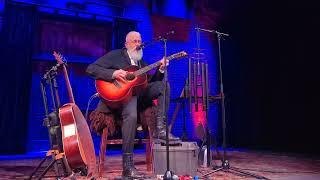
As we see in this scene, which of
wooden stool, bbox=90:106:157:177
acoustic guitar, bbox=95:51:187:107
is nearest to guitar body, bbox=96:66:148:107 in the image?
acoustic guitar, bbox=95:51:187:107

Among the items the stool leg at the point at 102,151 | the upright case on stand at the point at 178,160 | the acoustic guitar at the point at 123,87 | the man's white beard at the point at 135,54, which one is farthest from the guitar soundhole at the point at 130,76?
the upright case on stand at the point at 178,160

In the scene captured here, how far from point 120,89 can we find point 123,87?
4 cm

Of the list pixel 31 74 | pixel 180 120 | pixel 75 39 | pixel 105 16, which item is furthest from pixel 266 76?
pixel 31 74

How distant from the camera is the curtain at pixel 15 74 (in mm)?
5629

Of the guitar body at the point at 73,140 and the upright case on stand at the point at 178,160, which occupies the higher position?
the guitar body at the point at 73,140

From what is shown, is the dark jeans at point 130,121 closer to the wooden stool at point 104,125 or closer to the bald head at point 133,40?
the wooden stool at point 104,125

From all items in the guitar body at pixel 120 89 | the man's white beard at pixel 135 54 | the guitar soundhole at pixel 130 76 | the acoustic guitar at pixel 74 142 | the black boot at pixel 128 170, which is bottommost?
the black boot at pixel 128 170

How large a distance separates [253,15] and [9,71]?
206 inches

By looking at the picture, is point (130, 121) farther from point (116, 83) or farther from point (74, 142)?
point (74, 142)

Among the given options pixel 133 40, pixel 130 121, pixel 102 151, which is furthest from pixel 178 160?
pixel 133 40

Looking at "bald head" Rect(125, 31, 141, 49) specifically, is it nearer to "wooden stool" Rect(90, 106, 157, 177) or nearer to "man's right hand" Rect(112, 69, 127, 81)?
"man's right hand" Rect(112, 69, 127, 81)

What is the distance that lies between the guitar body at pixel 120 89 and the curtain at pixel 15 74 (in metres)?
3.13

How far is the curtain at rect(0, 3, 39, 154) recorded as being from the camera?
5.63 metres

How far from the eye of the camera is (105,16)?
682 cm
